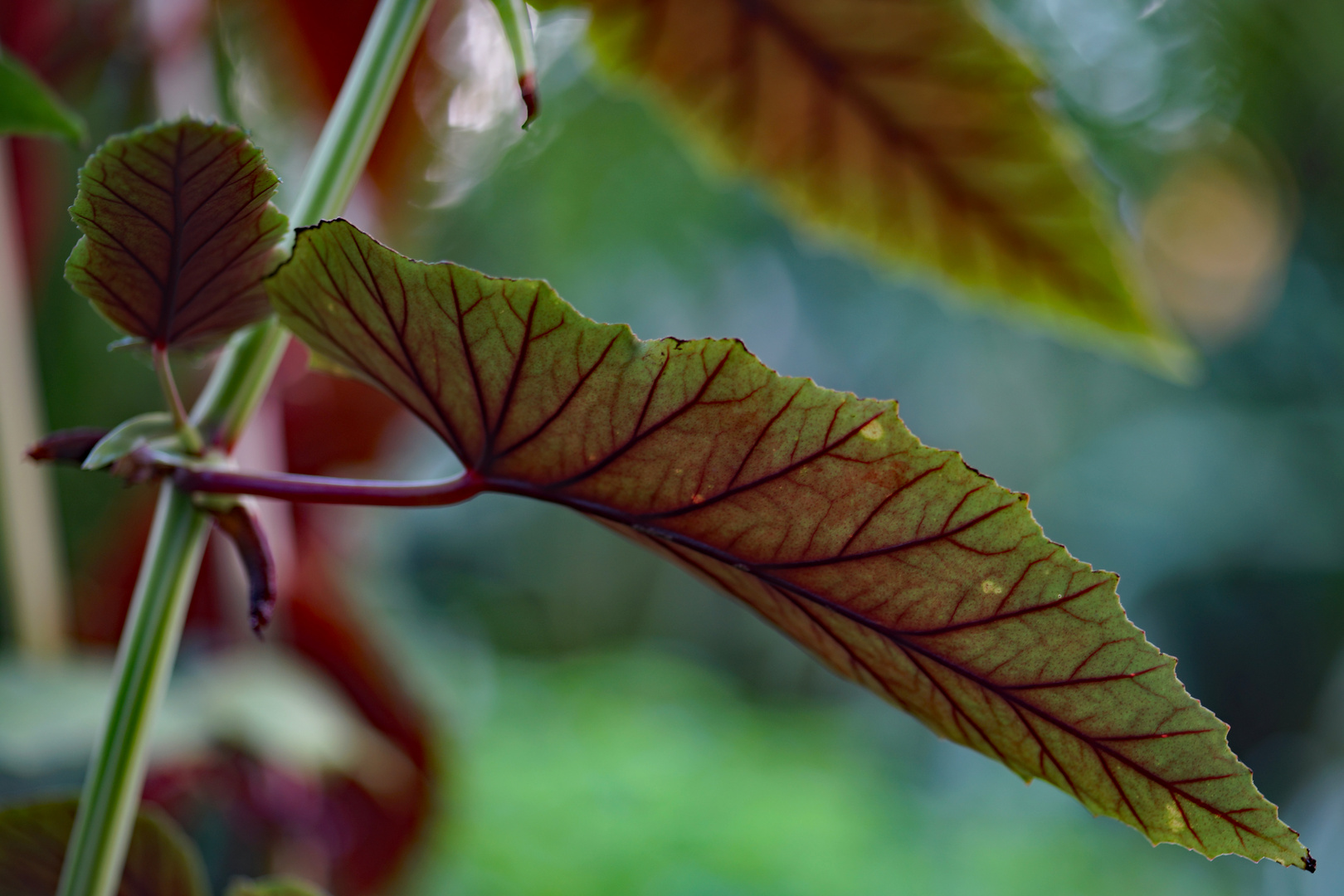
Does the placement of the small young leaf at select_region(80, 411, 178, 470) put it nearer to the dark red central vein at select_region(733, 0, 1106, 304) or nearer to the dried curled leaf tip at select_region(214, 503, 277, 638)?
the dried curled leaf tip at select_region(214, 503, 277, 638)

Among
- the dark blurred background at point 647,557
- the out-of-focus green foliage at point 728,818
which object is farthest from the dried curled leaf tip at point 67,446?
the out-of-focus green foliage at point 728,818

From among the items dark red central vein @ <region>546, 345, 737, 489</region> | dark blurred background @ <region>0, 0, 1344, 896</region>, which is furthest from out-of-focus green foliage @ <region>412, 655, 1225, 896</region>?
Result: dark red central vein @ <region>546, 345, 737, 489</region>

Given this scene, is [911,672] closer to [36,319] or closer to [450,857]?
[36,319]

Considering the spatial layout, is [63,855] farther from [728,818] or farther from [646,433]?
[728,818]

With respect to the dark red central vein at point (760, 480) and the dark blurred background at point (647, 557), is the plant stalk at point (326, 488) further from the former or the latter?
the dark blurred background at point (647, 557)

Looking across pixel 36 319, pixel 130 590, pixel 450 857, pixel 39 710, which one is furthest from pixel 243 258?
pixel 450 857

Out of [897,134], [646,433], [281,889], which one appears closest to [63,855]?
[281,889]
